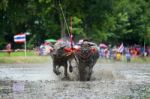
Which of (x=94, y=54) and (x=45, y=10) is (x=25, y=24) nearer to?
(x=45, y=10)

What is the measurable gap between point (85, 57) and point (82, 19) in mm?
34771

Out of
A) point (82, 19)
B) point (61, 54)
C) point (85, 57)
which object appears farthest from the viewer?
point (82, 19)

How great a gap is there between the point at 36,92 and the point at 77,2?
3851cm

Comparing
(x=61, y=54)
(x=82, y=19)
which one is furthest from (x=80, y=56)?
(x=82, y=19)

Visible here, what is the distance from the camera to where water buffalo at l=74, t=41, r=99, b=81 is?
25297 millimetres

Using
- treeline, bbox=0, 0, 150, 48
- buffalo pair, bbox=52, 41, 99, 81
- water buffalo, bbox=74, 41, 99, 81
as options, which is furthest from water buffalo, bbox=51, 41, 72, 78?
treeline, bbox=0, 0, 150, 48

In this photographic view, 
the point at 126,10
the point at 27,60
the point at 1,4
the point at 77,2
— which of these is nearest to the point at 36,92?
the point at 1,4

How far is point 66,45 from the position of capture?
26.7 metres

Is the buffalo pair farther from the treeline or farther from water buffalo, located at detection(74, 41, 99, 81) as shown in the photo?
the treeline

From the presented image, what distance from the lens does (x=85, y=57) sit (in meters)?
25.4

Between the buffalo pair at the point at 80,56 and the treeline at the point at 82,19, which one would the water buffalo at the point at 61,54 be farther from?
the treeline at the point at 82,19

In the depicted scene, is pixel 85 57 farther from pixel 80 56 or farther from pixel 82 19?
pixel 82 19

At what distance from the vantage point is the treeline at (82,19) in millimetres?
57781

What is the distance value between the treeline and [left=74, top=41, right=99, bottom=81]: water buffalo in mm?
23425
